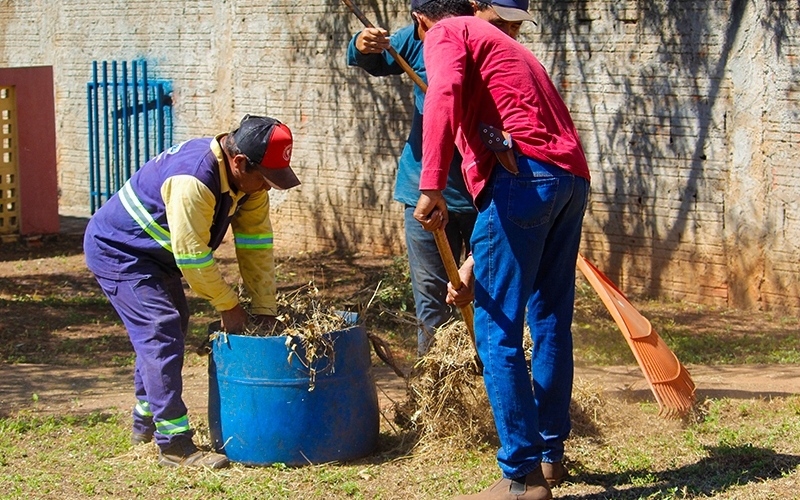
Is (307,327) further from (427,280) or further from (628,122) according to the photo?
(628,122)

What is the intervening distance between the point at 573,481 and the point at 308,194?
6.62m

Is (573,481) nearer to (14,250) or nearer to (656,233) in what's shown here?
(656,233)

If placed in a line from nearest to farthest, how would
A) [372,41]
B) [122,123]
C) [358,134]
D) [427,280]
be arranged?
1. [427,280]
2. [372,41]
3. [358,134]
4. [122,123]

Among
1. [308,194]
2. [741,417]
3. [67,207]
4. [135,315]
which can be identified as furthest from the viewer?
[67,207]

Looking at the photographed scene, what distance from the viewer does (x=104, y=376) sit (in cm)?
624

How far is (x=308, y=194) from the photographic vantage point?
10.2 metres

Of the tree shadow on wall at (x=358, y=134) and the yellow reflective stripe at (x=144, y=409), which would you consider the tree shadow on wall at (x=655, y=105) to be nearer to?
the tree shadow on wall at (x=358, y=134)

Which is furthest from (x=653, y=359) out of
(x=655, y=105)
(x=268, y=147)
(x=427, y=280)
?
(x=655, y=105)

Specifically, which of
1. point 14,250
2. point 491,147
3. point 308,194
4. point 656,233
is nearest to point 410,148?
point 491,147

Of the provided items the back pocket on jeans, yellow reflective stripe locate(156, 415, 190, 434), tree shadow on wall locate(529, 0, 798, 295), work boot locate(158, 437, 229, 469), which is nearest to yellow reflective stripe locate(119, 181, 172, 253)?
yellow reflective stripe locate(156, 415, 190, 434)

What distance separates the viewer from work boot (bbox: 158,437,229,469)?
424 cm

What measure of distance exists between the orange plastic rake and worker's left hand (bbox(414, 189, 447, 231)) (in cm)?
147

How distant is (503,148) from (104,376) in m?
3.76

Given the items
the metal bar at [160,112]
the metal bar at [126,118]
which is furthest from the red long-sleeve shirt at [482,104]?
the metal bar at [126,118]
